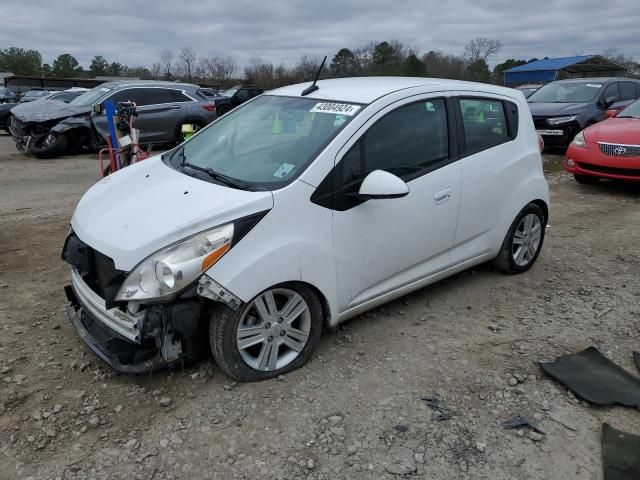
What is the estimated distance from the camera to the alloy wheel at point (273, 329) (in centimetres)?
290

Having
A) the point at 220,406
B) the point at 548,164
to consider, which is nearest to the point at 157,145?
the point at 548,164

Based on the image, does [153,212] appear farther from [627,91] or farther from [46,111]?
[627,91]

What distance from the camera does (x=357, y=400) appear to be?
2.92 meters

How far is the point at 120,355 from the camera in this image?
109 inches

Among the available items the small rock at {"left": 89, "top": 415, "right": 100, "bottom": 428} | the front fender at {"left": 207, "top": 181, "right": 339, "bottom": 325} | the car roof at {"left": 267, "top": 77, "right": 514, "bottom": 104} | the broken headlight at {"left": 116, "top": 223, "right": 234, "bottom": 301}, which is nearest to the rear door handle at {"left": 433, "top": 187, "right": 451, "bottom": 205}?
the car roof at {"left": 267, "top": 77, "right": 514, "bottom": 104}

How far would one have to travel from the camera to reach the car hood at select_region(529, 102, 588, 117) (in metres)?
10.9

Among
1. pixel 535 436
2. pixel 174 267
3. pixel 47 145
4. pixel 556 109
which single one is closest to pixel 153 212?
pixel 174 267

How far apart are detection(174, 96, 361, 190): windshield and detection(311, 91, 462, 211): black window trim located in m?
0.12

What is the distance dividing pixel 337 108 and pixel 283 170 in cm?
62

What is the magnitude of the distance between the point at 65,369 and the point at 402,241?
226 centimetres

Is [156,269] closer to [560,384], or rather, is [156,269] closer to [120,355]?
[120,355]

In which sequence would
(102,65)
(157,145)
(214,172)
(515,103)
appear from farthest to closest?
(102,65) → (157,145) → (515,103) → (214,172)

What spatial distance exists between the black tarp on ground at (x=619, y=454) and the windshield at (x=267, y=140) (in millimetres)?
2140

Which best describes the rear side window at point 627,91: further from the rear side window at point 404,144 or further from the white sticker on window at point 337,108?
the white sticker on window at point 337,108
